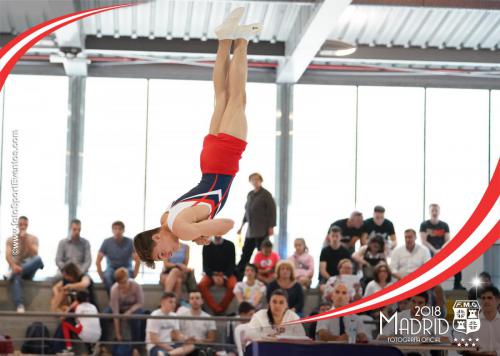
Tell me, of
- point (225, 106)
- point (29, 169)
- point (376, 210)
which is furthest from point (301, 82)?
point (225, 106)

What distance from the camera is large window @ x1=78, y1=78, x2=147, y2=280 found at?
13.6 metres

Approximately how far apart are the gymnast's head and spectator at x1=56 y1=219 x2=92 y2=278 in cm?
496

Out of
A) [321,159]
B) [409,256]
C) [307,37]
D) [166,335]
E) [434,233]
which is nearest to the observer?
[166,335]

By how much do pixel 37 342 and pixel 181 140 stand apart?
18.8 ft

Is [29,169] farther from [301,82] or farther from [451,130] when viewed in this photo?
[451,130]

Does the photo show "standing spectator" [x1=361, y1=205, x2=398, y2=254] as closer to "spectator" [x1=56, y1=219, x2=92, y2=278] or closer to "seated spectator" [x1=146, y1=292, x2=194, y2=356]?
"seated spectator" [x1=146, y1=292, x2=194, y2=356]

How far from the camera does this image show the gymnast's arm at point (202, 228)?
18.9 ft

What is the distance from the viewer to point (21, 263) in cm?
1082

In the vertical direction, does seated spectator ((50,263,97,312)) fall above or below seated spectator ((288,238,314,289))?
below

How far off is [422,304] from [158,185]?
6626mm

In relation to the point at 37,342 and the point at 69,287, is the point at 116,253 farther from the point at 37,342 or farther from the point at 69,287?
the point at 37,342

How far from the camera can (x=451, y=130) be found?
14195mm

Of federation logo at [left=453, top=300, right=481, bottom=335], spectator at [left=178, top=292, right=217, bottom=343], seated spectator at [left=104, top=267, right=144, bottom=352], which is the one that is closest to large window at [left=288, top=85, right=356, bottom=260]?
seated spectator at [left=104, top=267, right=144, bottom=352]

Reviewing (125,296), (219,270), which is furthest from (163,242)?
(219,270)
